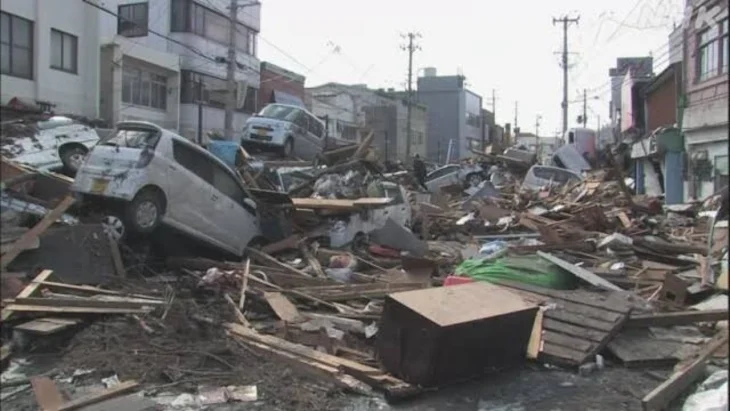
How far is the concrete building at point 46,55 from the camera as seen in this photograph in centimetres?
329

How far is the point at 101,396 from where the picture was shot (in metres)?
5.19

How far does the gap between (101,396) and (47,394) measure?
383 mm

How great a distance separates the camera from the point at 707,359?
18.4 feet

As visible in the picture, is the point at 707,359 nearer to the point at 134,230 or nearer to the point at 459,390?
the point at 459,390

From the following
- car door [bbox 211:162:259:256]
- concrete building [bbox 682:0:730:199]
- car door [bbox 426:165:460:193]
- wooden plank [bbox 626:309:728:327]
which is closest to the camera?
wooden plank [bbox 626:309:728:327]

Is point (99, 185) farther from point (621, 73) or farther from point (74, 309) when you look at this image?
point (621, 73)

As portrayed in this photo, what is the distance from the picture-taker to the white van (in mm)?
A: 9562

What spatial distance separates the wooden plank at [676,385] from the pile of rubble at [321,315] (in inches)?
0.8

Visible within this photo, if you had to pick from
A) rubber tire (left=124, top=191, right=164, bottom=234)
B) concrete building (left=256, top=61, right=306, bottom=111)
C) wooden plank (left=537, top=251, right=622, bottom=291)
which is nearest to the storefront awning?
concrete building (left=256, top=61, right=306, bottom=111)

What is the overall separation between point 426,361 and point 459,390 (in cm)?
50

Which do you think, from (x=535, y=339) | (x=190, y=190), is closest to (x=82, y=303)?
(x=190, y=190)

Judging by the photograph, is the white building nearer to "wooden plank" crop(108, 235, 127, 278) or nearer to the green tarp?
"wooden plank" crop(108, 235, 127, 278)

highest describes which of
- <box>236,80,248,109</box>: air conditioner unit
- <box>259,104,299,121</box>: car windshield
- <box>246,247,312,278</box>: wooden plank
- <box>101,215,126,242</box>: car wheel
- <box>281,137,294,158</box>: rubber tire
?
<box>236,80,248,109</box>: air conditioner unit

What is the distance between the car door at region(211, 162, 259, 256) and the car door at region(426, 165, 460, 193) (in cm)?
1866
